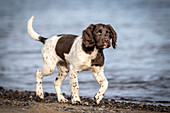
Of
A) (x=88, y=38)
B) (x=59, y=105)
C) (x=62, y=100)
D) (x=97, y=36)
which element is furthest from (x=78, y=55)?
(x=62, y=100)

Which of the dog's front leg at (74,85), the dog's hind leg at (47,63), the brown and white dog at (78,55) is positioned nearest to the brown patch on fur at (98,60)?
the brown and white dog at (78,55)

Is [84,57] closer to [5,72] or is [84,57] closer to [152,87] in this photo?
[152,87]

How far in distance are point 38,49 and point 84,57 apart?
32.1ft

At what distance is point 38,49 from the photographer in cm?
1728

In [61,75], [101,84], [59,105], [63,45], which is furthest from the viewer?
[61,75]

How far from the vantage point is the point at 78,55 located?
7.73m

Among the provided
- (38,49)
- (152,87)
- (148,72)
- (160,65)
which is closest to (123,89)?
(152,87)

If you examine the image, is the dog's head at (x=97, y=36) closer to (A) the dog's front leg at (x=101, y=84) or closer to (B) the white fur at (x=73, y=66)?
(B) the white fur at (x=73, y=66)

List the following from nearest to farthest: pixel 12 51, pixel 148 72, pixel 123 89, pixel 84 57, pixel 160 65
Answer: pixel 84 57
pixel 123 89
pixel 148 72
pixel 160 65
pixel 12 51

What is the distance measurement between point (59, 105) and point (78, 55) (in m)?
1.01

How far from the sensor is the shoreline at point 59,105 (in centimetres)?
701

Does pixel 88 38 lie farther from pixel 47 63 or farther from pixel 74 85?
pixel 47 63

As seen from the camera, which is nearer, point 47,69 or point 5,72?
point 47,69

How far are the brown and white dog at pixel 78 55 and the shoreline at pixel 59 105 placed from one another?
0.79 feet
